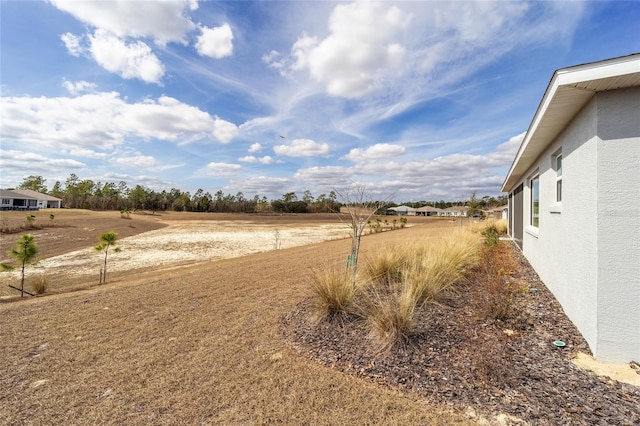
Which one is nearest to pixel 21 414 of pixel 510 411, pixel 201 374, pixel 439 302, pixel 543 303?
pixel 201 374

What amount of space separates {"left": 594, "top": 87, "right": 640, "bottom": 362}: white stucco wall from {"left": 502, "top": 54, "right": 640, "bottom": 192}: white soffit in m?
0.24

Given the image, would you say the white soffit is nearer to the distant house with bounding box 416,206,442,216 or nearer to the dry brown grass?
the dry brown grass

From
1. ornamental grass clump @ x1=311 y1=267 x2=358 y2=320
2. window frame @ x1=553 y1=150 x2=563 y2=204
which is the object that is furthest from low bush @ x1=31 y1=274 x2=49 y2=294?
window frame @ x1=553 y1=150 x2=563 y2=204

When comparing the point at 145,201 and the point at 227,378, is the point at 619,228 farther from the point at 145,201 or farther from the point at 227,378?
the point at 145,201

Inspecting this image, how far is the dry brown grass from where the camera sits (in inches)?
99.1

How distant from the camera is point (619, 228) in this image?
10.6 ft

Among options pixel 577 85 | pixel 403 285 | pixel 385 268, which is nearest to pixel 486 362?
pixel 403 285

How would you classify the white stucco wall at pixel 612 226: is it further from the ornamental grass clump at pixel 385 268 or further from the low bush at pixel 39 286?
the low bush at pixel 39 286

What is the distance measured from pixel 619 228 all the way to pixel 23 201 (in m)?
78.7

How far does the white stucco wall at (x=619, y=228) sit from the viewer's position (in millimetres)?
3205

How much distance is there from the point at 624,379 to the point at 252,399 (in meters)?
3.46

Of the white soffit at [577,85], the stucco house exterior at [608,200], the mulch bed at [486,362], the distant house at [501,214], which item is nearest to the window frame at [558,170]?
the white soffit at [577,85]

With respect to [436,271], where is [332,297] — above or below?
below

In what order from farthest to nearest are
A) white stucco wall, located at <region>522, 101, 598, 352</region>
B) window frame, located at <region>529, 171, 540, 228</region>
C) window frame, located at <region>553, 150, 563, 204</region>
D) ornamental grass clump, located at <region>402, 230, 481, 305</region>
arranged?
window frame, located at <region>529, 171, 540, 228</region> < window frame, located at <region>553, 150, 563, 204</region> < ornamental grass clump, located at <region>402, 230, 481, 305</region> < white stucco wall, located at <region>522, 101, 598, 352</region>
